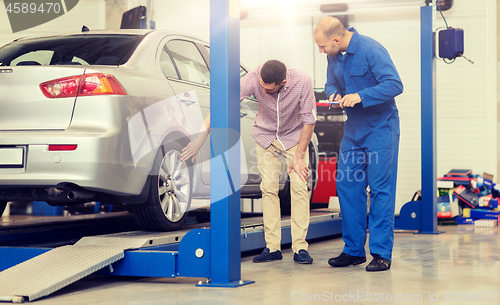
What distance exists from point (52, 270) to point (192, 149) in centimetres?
123

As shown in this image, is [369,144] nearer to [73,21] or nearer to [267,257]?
[267,257]

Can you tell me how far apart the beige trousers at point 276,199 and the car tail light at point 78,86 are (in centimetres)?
129

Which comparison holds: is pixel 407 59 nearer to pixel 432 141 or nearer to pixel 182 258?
pixel 432 141

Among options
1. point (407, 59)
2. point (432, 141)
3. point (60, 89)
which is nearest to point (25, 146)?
point (60, 89)

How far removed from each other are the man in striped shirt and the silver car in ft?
0.97

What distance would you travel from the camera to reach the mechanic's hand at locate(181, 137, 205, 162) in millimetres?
3719

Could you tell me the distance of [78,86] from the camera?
3320 mm

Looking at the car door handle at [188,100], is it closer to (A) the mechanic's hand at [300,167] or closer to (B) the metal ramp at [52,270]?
(A) the mechanic's hand at [300,167]

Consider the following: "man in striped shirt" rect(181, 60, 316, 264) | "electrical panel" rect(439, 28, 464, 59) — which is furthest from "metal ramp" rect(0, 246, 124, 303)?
"electrical panel" rect(439, 28, 464, 59)

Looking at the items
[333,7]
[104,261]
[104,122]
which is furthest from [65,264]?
[333,7]

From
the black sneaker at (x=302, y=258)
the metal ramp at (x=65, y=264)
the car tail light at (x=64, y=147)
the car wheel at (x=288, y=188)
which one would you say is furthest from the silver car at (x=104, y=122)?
the car wheel at (x=288, y=188)

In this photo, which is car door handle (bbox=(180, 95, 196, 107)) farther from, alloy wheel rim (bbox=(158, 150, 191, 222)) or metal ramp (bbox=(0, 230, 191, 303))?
metal ramp (bbox=(0, 230, 191, 303))

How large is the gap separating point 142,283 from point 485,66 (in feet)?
25.8

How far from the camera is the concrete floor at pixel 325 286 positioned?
2734 mm
